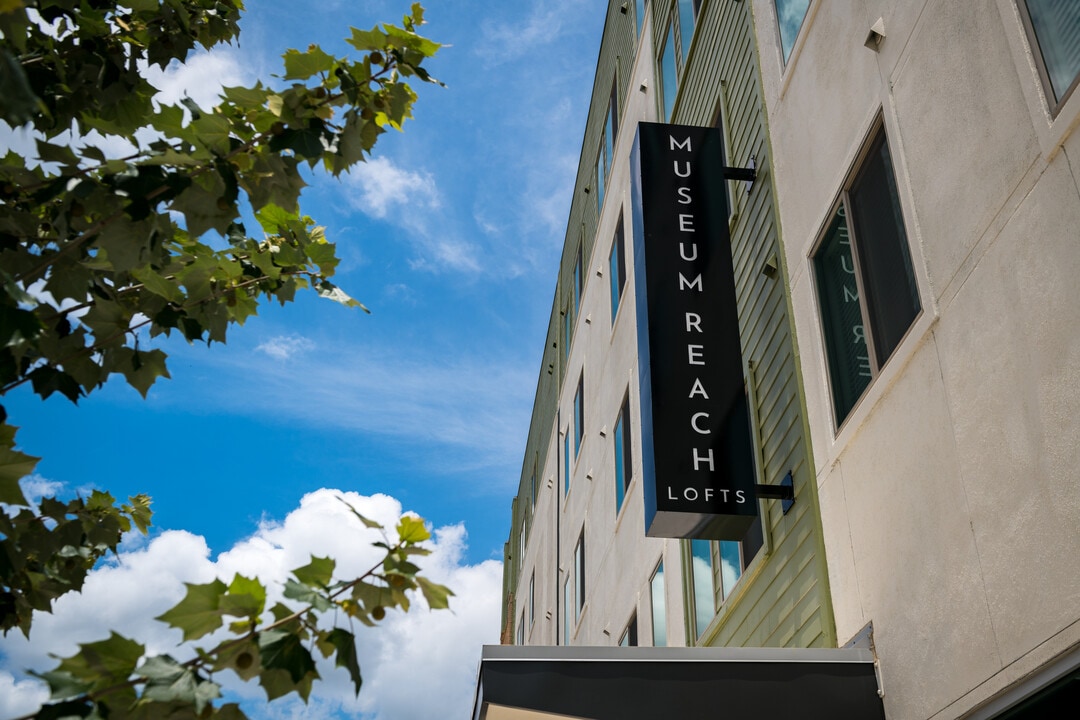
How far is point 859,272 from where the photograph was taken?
6.63 metres

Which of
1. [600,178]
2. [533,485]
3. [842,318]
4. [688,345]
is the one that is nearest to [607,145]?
[600,178]

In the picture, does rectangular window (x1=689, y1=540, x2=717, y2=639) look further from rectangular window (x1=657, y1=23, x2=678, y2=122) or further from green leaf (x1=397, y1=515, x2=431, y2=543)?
green leaf (x1=397, y1=515, x2=431, y2=543)

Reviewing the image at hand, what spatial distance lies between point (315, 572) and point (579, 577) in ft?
57.8

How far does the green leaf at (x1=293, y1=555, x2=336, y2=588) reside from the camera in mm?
1940

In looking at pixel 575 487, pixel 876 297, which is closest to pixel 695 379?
pixel 876 297

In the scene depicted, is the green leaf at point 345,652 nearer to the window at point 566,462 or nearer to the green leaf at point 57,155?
the green leaf at point 57,155

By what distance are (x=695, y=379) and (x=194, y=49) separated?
5170mm

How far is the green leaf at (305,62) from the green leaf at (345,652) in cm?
151

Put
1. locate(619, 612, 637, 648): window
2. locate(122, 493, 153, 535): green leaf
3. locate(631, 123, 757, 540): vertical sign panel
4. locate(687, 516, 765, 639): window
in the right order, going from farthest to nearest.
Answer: locate(619, 612, 637, 648): window < locate(687, 516, 765, 639): window < locate(631, 123, 757, 540): vertical sign panel < locate(122, 493, 153, 535): green leaf

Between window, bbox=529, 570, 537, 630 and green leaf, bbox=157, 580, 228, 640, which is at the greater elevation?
window, bbox=529, 570, 537, 630

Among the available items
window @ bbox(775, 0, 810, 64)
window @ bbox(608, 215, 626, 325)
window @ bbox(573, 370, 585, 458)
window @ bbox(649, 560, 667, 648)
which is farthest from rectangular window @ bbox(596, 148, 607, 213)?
window @ bbox(775, 0, 810, 64)

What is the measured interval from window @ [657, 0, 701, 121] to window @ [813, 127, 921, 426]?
6090mm

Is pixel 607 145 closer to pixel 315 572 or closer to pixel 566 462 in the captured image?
pixel 566 462

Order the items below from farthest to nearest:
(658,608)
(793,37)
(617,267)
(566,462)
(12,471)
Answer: (566,462) → (617,267) → (658,608) → (793,37) → (12,471)
